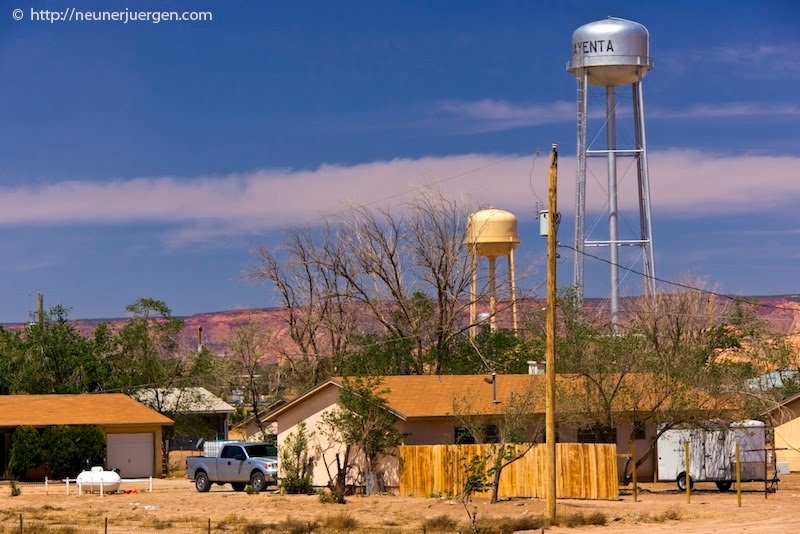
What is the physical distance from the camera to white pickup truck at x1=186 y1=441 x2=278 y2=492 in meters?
46.2

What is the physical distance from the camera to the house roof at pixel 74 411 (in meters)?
53.6

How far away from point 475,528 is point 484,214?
1620 inches

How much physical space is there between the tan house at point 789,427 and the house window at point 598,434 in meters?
10.2

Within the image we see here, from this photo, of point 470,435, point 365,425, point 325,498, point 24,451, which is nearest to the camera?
point 325,498

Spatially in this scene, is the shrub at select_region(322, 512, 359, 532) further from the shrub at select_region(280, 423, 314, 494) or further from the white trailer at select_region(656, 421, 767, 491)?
the white trailer at select_region(656, 421, 767, 491)

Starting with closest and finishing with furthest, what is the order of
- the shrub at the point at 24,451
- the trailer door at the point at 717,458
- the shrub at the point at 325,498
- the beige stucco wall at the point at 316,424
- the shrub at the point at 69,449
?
the shrub at the point at 325,498, the trailer door at the point at 717,458, the beige stucco wall at the point at 316,424, the shrub at the point at 24,451, the shrub at the point at 69,449

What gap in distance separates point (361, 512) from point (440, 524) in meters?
5.30

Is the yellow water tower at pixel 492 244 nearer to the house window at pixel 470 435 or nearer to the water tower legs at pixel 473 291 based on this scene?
the water tower legs at pixel 473 291

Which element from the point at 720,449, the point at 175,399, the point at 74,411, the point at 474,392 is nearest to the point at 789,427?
the point at 720,449

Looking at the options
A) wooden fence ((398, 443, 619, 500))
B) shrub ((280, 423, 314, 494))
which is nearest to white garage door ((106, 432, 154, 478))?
shrub ((280, 423, 314, 494))

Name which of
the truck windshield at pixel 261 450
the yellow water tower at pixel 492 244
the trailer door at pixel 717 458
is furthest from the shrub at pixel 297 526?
the yellow water tower at pixel 492 244

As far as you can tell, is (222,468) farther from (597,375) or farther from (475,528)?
(475,528)

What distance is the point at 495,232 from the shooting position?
69312 mm

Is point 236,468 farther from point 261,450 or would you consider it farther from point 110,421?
point 110,421
